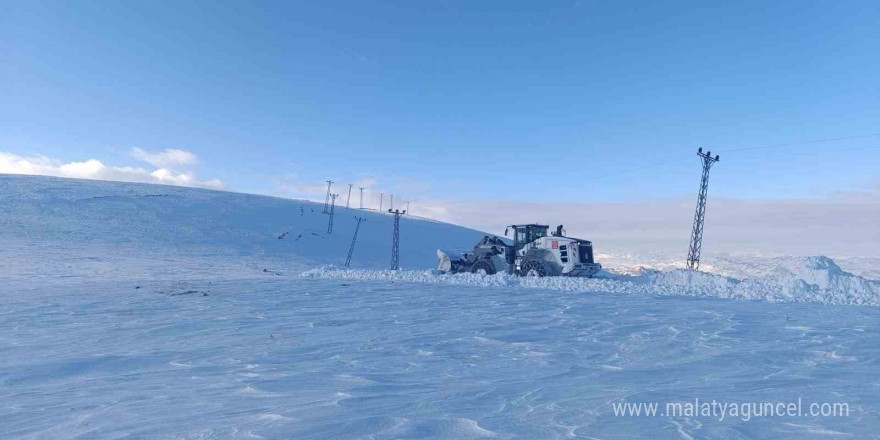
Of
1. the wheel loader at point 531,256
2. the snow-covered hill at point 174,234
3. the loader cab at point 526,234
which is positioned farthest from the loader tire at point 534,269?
the snow-covered hill at point 174,234

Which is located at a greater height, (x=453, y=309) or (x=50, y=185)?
(x=50, y=185)

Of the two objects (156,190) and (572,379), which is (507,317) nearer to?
(572,379)

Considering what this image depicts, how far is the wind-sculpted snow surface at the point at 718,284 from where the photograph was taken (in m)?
15.4

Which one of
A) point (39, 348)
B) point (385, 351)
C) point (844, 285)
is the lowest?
point (39, 348)

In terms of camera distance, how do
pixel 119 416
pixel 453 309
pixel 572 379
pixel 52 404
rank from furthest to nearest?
pixel 453 309 → pixel 572 379 → pixel 52 404 → pixel 119 416

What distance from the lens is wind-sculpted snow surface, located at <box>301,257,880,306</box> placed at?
15.4 metres

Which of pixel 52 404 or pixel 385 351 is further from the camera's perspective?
pixel 385 351

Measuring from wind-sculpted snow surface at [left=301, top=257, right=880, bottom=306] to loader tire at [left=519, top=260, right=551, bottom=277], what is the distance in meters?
1.75

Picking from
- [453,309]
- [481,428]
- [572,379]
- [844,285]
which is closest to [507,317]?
[453,309]

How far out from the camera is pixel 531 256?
22078mm

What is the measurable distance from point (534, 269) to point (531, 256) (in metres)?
0.72

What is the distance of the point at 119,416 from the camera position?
16.8ft

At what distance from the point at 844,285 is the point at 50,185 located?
71702 mm

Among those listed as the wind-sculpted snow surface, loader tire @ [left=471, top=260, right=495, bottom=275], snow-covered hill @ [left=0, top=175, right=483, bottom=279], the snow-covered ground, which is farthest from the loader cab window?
snow-covered hill @ [left=0, top=175, right=483, bottom=279]
